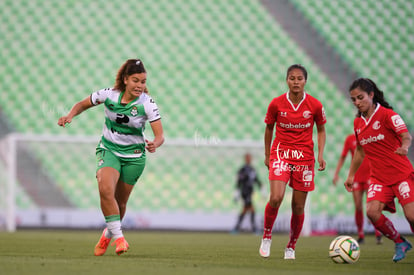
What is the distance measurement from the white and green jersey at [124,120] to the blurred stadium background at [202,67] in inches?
273

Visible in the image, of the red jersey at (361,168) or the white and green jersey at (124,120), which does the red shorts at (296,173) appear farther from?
the red jersey at (361,168)

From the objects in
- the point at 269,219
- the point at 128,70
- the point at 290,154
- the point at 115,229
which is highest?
the point at 128,70

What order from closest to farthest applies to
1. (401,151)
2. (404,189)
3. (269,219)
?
(401,151), (404,189), (269,219)

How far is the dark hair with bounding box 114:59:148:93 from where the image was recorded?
5181 millimetres

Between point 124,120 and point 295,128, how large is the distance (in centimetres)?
136

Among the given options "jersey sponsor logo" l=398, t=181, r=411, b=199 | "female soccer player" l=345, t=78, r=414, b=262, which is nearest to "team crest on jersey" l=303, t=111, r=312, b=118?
"female soccer player" l=345, t=78, r=414, b=262

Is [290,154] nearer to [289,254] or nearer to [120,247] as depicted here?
[289,254]

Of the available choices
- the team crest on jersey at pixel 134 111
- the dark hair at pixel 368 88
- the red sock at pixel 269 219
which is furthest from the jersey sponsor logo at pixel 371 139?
the team crest on jersey at pixel 134 111

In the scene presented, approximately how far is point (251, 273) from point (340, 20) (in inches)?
480

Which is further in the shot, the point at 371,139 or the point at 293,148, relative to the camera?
Answer: the point at 293,148

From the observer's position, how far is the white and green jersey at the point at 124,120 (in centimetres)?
519

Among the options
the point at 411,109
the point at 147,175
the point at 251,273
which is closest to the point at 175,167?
the point at 147,175

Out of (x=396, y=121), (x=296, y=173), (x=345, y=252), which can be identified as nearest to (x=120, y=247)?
(x=296, y=173)

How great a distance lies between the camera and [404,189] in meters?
4.99
